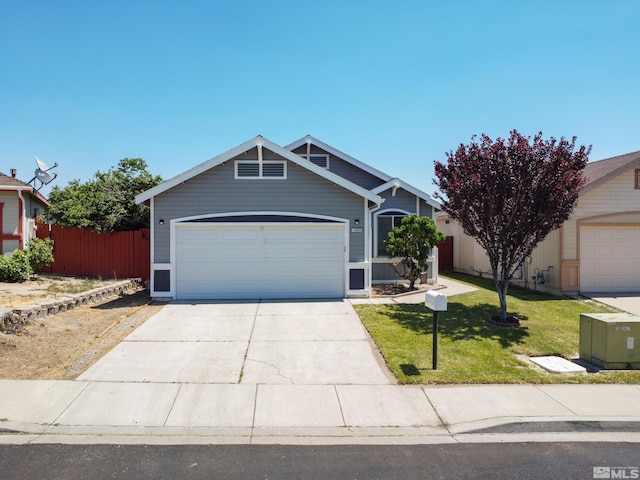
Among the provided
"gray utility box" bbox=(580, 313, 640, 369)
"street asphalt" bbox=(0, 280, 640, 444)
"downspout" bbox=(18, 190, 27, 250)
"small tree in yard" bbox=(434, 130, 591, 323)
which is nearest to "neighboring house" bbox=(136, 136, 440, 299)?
"small tree in yard" bbox=(434, 130, 591, 323)

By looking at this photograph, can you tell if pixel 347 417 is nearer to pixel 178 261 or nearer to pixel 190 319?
pixel 190 319

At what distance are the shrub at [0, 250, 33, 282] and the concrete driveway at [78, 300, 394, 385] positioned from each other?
23.2ft

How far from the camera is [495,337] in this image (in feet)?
28.4

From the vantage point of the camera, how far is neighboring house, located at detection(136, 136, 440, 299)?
39.2ft

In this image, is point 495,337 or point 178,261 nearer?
point 495,337

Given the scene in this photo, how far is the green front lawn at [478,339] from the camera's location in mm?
6578

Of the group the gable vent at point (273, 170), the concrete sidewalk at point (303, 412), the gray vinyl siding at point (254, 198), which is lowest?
the concrete sidewalk at point (303, 412)

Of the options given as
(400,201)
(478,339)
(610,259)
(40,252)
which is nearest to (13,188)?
(40,252)

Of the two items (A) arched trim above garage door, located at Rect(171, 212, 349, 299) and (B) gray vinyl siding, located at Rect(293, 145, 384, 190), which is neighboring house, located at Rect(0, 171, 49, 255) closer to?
(A) arched trim above garage door, located at Rect(171, 212, 349, 299)

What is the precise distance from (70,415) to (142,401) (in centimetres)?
83

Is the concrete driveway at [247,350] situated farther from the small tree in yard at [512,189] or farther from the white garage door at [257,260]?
the small tree in yard at [512,189]

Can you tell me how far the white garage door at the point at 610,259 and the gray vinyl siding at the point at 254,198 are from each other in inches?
317

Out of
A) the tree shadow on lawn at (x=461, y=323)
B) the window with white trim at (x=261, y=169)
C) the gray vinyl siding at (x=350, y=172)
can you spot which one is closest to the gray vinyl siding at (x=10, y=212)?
the window with white trim at (x=261, y=169)

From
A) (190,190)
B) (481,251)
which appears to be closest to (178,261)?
(190,190)
